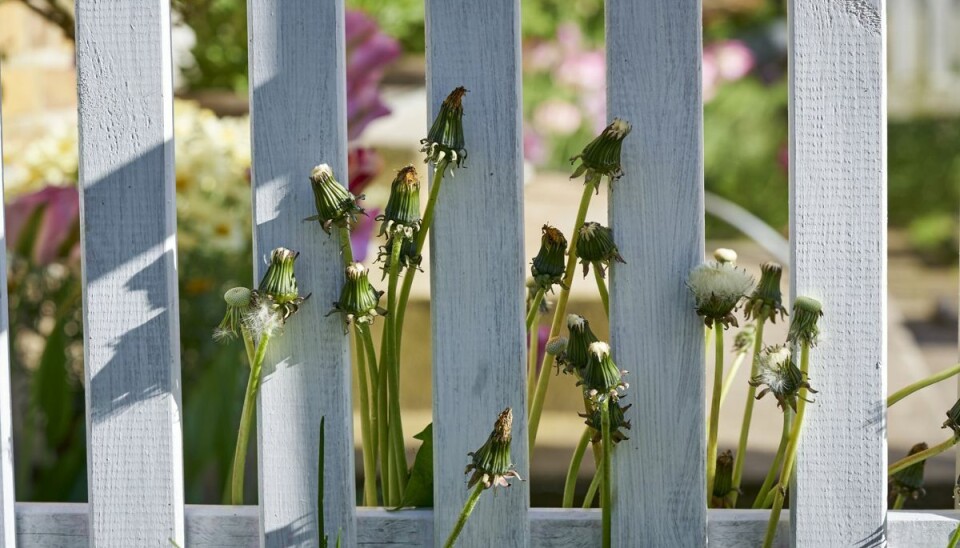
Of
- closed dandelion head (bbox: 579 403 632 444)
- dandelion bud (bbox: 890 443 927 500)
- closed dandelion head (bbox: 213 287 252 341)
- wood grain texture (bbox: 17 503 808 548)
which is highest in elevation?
closed dandelion head (bbox: 213 287 252 341)

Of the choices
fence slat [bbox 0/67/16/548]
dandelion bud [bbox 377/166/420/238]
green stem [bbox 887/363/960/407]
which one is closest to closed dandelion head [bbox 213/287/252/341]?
dandelion bud [bbox 377/166/420/238]

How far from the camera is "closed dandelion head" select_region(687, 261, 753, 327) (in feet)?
3.61

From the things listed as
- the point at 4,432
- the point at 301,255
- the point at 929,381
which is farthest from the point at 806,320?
the point at 4,432

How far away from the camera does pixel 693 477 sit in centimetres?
117

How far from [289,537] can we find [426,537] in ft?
0.50

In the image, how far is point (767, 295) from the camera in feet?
3.80

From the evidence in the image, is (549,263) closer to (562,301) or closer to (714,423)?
(562,301)

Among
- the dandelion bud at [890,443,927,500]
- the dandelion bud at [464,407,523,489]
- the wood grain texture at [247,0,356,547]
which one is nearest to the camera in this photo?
the dandelion bud at [464,407,523,489]

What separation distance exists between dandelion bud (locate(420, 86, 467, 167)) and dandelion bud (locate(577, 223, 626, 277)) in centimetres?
15

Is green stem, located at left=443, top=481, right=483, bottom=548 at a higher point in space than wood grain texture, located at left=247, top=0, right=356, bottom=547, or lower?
lower

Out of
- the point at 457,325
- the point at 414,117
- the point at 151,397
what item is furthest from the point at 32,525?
the point at 414,117

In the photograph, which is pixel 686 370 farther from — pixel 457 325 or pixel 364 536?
pixel 364 536

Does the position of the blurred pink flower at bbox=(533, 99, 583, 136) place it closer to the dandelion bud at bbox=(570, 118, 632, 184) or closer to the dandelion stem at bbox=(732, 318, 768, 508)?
the dandelion stem at bbox=(732, 318, 768, 508)

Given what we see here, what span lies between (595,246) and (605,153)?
97 mm
